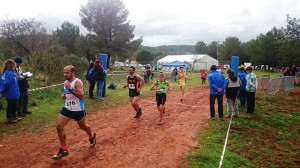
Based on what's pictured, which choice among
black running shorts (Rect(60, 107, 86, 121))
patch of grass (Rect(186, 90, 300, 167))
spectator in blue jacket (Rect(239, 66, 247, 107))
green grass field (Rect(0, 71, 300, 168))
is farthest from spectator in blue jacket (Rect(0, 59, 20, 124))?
spectator in blue jacket (Rect(239, 66, 247, 107))

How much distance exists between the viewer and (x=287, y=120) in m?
11.9

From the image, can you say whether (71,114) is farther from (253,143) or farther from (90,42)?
(90,42)

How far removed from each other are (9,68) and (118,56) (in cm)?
4545

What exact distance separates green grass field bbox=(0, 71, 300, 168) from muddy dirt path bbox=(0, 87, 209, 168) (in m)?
0.44

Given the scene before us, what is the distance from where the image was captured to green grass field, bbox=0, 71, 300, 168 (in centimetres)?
677

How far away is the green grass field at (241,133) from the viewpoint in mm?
6770

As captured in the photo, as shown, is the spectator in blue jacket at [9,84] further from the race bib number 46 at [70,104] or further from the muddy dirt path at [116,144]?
the race bib number 46 at [70,104]

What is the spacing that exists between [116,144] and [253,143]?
160 inches

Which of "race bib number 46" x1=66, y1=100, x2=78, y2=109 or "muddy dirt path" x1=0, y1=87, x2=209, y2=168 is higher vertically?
"race bib number 46" x1=66, y1=100, x2=78, y2=109

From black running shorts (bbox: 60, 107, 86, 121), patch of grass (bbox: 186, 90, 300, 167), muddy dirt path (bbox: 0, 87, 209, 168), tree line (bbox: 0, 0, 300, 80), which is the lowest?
patch of grass (bbox: 186, 90, 300, 167)

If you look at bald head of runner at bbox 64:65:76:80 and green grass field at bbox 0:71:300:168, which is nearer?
bald head of runner at bbox 64:65:76:80

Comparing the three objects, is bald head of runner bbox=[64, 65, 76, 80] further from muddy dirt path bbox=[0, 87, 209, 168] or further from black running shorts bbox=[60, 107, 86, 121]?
muddy dirt path bbox=[0, 87, 209, 168]

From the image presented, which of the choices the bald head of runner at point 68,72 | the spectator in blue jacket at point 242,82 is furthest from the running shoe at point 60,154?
the spectator in blue jacket at point 242,82

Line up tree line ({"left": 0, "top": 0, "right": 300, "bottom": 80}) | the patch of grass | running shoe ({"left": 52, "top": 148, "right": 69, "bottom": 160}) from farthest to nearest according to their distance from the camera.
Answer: tree line ({"left": 0, "top": 0, "right": 300, "bottom": 80}) < the patch of grass < running shoe ({"left": 52, "top": 148, "right": 69, "bottom": 160})
